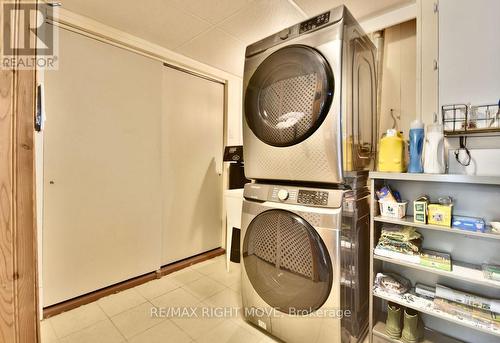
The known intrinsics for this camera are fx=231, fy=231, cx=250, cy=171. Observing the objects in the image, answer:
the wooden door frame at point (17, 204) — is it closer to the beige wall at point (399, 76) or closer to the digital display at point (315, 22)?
the digital display at point (315, 22)

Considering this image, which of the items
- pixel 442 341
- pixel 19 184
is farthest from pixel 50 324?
pixel 442 341

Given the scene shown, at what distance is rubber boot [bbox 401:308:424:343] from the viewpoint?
1252 mm

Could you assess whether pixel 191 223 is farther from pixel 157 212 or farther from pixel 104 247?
pixel 104 247

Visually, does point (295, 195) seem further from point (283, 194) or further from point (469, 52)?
point (469, 52)

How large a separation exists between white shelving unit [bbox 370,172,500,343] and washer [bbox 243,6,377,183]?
316 millimetres

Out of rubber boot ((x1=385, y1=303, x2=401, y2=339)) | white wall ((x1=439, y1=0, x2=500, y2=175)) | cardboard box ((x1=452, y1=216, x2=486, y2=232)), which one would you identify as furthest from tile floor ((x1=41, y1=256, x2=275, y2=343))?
Result: white wall ((x1=439, y1=0, x2=500, y2=175))

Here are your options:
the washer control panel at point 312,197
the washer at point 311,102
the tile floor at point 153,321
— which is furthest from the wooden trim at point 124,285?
the washer control panel at point 312,197

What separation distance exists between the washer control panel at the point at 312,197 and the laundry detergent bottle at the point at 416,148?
0.50 m

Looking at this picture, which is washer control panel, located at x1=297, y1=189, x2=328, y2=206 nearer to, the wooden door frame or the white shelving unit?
the white shelving unit

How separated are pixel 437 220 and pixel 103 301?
2.36 m

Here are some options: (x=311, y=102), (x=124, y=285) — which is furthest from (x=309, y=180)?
(x=124, y=285)

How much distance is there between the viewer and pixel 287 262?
1296 mm

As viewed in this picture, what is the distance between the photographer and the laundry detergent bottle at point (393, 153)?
1.29 metres

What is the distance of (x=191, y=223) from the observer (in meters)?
2.60
